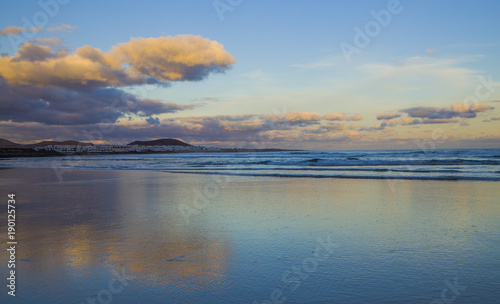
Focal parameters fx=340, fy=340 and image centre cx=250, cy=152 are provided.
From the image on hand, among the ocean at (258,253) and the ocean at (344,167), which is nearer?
the ocean at (258,253)

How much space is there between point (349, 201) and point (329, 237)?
176 inches

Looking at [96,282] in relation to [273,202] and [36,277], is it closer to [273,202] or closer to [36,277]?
[36,277]

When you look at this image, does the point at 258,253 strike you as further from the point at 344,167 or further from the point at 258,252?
the point at 344,167

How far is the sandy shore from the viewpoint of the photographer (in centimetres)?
389

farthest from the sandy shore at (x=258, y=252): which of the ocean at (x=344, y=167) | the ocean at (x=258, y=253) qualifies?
the ocean at (x=344, y=167)

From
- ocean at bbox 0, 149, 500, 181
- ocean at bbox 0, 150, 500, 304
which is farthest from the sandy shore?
ocean at bbox 0, 149, 500, 181

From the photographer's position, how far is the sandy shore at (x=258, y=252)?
3893 mm

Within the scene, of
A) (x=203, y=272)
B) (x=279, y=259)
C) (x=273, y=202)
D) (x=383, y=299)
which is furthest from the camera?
(x=273, y=202)

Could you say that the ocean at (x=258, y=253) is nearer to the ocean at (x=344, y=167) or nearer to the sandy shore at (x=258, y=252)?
the sandy shore at (x=258, y=252)

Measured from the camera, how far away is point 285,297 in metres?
3.78

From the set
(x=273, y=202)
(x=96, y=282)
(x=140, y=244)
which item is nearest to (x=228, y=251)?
(x=140, y=244)

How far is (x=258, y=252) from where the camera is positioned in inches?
→ 208

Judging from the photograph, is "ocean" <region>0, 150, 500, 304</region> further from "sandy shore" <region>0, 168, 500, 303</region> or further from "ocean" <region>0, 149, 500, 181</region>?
"ocean" <region>0, 149, 500, 181</region>

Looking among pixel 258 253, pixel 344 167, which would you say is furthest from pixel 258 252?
pixel 344 167
